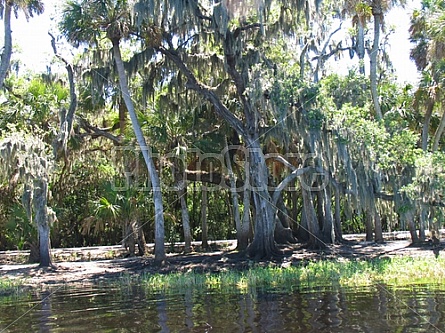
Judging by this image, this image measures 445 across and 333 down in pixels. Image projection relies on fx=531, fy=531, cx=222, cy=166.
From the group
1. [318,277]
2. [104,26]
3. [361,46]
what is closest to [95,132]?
[104,26]

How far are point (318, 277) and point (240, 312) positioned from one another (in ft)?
17.2

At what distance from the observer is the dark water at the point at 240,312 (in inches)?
304

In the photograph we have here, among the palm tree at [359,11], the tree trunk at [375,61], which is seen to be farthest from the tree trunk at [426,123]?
the palm tree at [359,11]

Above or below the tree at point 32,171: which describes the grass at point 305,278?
below

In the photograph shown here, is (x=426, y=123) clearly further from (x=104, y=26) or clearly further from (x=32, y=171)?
(x=32, y=171)

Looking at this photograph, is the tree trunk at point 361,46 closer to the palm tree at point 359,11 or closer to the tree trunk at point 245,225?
the palm tree at point 359,11

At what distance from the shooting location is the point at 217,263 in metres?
18.5

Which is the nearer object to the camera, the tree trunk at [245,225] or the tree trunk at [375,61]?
the tree trunk at [375,61]

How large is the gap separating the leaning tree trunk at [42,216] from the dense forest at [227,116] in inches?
1.9

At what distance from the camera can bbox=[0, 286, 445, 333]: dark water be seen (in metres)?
7.73

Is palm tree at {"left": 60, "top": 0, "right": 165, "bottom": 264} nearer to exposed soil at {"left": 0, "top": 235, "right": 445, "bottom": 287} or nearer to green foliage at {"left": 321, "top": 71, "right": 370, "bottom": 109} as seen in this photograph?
exposed soil at {"left": 0, "top": 235, "right": 445, "bottom": 287}

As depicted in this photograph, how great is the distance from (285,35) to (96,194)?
14.6 metres

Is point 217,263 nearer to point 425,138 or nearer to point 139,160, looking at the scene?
point 139,160

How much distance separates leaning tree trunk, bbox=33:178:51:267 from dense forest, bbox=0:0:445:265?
5cm
